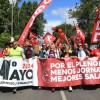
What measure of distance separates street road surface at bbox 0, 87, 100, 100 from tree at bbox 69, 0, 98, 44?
5118cm

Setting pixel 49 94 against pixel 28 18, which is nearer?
pixel 49 94

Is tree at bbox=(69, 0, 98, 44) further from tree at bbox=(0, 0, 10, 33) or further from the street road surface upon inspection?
the street road surface

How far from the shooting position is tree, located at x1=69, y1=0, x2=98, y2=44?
65.1 meters

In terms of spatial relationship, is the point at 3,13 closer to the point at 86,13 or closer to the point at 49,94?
the point at 86,13

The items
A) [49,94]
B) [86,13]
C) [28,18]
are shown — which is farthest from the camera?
[28,18]

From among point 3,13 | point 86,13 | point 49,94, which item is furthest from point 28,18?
point 49,94

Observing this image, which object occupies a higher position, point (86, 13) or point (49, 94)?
point (86, 13)

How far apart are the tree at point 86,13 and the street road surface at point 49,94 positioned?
51.2 meters

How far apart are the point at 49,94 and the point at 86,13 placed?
5332 cm

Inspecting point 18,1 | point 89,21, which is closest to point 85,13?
point 89,21

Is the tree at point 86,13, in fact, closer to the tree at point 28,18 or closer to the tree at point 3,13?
the tree at point 3,13

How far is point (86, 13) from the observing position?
214 feet

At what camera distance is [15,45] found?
1359cm

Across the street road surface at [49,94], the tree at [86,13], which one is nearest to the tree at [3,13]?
the tree at [86,13]
